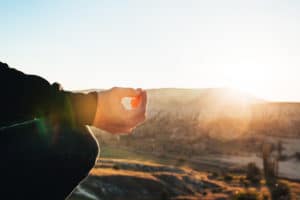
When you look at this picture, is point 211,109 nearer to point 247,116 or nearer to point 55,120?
point 247,116

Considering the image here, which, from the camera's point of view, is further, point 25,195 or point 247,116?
point 247,116

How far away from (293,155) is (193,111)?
4380 cm

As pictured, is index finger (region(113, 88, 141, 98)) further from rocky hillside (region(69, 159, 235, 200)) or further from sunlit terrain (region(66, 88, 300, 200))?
sunlit terrain (region(66, 88, 300, 200))

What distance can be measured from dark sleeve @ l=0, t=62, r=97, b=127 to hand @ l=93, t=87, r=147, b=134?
8cm

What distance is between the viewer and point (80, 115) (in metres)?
1.58

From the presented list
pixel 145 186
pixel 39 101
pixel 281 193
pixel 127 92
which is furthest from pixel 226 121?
pixel 39 101

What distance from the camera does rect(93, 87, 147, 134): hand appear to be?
171 centimetres

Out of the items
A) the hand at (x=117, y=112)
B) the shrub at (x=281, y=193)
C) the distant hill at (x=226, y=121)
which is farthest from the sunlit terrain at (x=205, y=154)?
the hand at (x=117, y=112)

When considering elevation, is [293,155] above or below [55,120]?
below

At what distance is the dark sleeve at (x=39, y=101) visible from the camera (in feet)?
5.01

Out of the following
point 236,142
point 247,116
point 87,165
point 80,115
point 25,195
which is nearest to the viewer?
point 25,195

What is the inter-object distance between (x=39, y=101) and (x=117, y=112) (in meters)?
0.36

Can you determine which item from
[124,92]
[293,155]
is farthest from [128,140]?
[124,92]

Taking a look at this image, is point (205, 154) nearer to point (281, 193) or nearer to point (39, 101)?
point (281, 193)
